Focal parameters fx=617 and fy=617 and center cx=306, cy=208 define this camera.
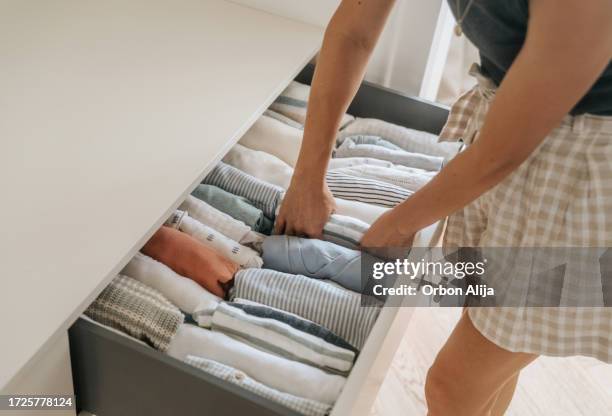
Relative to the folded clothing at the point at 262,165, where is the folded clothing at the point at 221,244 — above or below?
below

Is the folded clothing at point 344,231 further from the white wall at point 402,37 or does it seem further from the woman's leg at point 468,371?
the white wall at point 402,37

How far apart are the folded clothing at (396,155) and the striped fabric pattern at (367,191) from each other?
0.14 metres

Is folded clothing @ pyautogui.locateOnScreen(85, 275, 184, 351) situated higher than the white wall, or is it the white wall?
the white wall

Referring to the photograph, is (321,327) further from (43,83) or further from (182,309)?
(43,83)

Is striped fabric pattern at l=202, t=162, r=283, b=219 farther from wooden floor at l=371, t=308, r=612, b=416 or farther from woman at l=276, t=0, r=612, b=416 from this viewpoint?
wooden floor at l=371, t=308, r=612, b=416

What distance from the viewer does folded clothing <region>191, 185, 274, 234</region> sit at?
1004 millimetres

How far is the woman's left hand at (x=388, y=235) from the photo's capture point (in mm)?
826

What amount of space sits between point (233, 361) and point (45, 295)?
24 cm

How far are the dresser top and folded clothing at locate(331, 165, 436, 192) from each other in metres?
0.21

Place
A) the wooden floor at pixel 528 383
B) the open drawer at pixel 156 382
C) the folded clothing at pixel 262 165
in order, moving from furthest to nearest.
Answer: the wooden floor at pixel 528 383, the folded clothing at pixel 262 165, the open drawer at pixel 156 382

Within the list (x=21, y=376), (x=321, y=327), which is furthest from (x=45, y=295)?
(x=321, y=327)

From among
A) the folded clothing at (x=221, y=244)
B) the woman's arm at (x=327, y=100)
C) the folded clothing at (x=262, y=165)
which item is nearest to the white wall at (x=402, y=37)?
the folded clothing at (x=262, y=165)

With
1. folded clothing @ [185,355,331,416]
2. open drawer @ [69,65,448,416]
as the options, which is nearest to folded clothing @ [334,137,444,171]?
open drawer @ [69,65,448,416]

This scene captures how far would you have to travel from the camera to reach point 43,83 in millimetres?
1044
